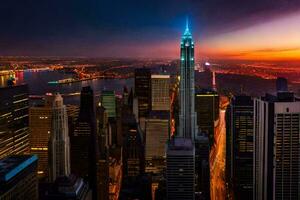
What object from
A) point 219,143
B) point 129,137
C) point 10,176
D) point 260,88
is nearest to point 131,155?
point 129,137

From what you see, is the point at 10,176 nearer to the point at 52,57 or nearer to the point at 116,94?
the point at 52,57

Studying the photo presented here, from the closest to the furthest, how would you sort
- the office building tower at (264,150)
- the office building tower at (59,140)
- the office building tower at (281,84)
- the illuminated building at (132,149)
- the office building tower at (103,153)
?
the office building tower at (281,84) < the office building tower at (264,150) < the office building tower at (59,140) < the office building tower at (103,153) < the illuminated building at (132,149)

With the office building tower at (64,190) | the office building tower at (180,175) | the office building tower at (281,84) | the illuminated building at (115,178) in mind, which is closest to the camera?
the office building tower at (64,190)

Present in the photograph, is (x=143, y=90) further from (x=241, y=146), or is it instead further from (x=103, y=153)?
(x=241, y=146)

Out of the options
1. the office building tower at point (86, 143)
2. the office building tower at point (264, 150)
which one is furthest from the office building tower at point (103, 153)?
the office building tower at point (264, 150)

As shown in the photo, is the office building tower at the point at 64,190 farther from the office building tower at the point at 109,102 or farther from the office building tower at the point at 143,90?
the office building tower at the point at 143,90

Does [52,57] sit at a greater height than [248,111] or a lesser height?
greater
